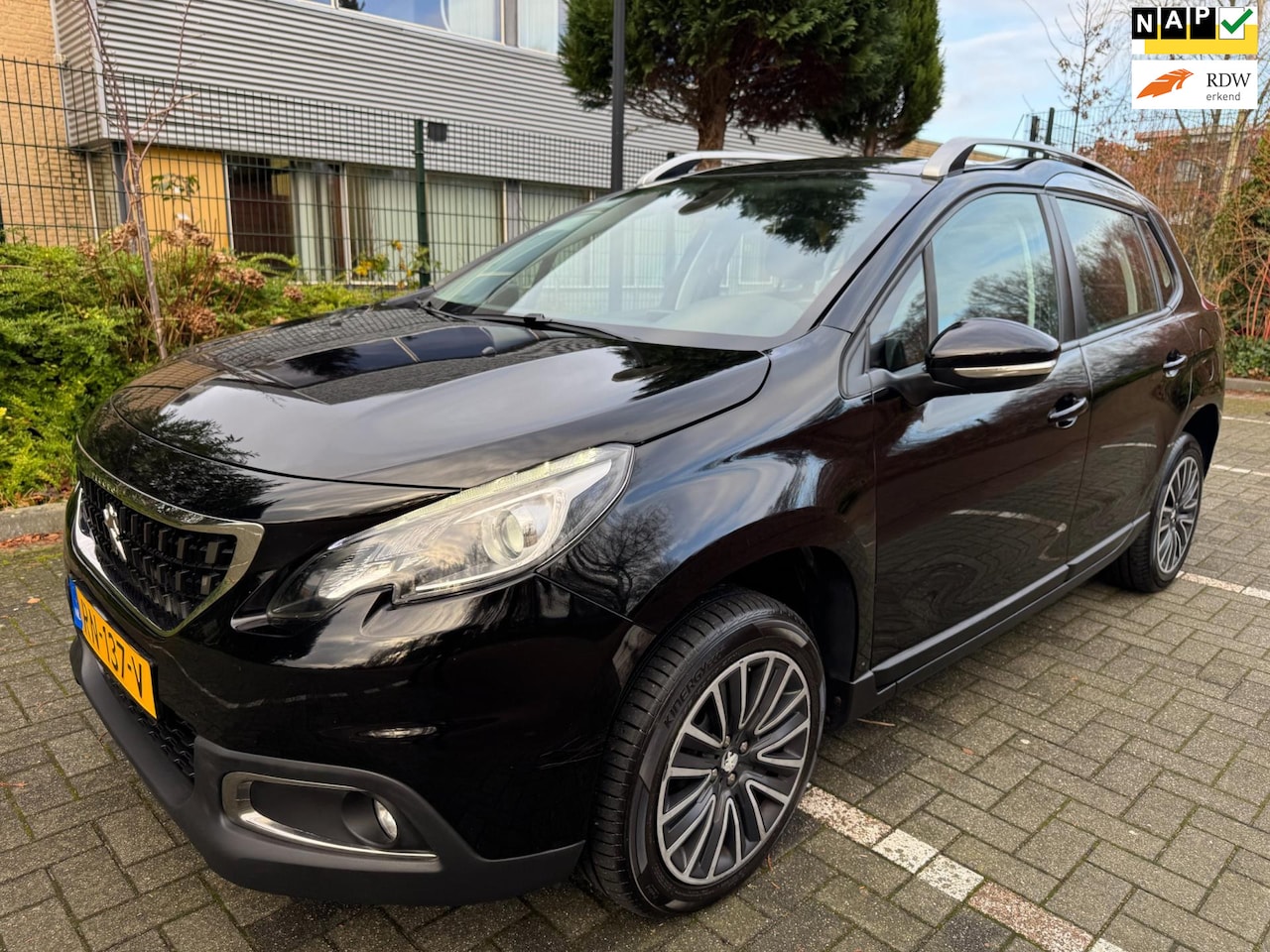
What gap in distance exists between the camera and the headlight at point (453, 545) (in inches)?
62.8

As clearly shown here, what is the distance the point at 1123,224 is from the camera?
11.7 ft

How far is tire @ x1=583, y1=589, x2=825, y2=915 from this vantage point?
5.89 feet

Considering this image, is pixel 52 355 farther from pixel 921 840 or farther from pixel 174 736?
pixel 921 840

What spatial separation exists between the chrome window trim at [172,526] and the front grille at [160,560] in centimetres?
1

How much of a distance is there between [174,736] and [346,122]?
11.1 metres

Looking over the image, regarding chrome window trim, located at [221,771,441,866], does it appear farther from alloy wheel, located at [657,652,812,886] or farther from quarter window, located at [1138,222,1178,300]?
quarter window, located at [1138,222,1178,300]

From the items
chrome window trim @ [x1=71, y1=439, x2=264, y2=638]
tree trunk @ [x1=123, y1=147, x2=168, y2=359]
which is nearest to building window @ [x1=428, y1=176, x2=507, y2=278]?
tree trunk @ [x1=123, y1=147, x2=168, y2=359]

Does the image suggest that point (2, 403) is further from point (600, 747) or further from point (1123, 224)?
point (1123, 224)

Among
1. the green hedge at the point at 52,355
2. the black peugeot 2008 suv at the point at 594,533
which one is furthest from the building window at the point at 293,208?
the black peugeot 2008 suv at the point at 594,533

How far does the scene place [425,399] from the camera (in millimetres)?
1914

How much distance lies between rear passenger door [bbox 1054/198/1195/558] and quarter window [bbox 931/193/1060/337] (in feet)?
0.65

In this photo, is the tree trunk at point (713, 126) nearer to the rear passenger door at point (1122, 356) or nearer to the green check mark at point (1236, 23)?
the green check mark at point (1236, 23)

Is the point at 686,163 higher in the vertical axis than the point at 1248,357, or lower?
higher

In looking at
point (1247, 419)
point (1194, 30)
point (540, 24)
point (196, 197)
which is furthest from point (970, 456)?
point (540, 24)
